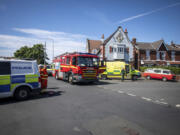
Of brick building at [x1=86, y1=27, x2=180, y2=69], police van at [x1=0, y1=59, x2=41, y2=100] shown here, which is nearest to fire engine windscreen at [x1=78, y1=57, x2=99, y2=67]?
police van at [x1=0, y1=59, x2=41, y2=100]

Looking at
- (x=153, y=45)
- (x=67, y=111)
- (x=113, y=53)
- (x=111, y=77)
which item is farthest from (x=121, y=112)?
(x=153, y=45)

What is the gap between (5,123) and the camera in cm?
409

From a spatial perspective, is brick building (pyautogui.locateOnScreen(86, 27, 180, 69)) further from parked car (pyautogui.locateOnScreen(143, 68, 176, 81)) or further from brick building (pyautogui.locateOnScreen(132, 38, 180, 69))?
parked car (pyautogui.locateOnScreen(143, 68, 176, 81))

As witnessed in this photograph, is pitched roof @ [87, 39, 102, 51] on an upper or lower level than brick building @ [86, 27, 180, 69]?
upper

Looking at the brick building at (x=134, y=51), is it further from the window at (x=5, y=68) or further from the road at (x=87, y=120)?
the road at (x=87, y=120)

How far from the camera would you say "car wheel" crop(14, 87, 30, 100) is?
661 cm

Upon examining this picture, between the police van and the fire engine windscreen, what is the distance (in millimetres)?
5007

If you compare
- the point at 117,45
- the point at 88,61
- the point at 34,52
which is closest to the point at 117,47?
the point at 117,45

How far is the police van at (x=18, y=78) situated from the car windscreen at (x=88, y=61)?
500 cm

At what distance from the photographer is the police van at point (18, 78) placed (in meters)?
6.17

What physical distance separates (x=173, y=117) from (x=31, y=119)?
4965 millimetres

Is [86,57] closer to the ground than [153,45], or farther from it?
closer to the ground

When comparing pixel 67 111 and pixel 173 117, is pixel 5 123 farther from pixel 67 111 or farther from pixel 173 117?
pixel 173 117

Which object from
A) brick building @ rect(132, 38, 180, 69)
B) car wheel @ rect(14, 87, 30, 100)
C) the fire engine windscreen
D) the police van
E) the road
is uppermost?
brick building @ rect(132, 38, 180, 69)
